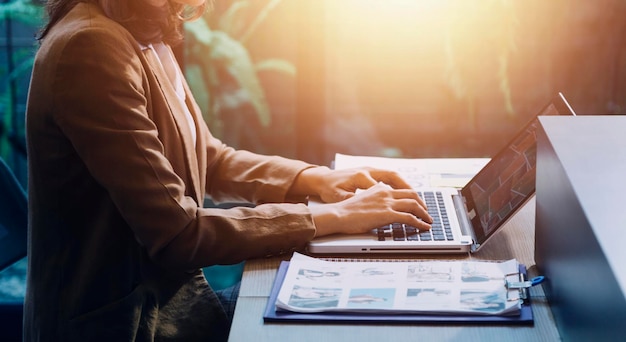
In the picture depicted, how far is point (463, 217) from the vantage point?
1.43 meters

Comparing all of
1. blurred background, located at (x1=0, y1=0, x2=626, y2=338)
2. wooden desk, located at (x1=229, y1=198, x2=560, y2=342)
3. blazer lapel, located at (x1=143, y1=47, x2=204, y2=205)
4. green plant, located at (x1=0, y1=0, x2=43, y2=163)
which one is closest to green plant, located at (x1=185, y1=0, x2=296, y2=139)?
blurred background, located at (x1=0, y1=0, x2=626, y2=338)

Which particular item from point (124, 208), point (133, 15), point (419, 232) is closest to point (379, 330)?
point (419, 232)

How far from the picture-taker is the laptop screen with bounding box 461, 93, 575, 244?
1.31m

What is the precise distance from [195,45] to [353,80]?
0.54 metres

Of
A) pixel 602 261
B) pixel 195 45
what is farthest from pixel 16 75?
pixel 602 261

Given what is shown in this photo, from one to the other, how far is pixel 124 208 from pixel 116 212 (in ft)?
0.23

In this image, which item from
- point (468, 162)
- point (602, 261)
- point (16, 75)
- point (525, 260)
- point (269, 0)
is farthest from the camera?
point (16, 75)

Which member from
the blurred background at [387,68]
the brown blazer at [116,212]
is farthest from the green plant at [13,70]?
the brown blazer at [116,212]

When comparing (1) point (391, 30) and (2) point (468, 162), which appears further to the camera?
(1) point (391, 30)

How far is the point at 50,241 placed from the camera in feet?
4.37

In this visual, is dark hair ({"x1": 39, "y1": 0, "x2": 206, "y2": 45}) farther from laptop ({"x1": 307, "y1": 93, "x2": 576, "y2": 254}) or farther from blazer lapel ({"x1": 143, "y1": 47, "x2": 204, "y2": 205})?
laptop ({"x1": 307, "y1": 93, "x2": 576, "y2": 254})

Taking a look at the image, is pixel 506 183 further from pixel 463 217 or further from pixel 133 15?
pixel 133 15

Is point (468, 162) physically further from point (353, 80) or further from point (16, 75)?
point (16, 75)

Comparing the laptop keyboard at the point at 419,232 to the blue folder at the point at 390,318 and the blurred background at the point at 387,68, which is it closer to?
the blue folder at the point at 390,318
